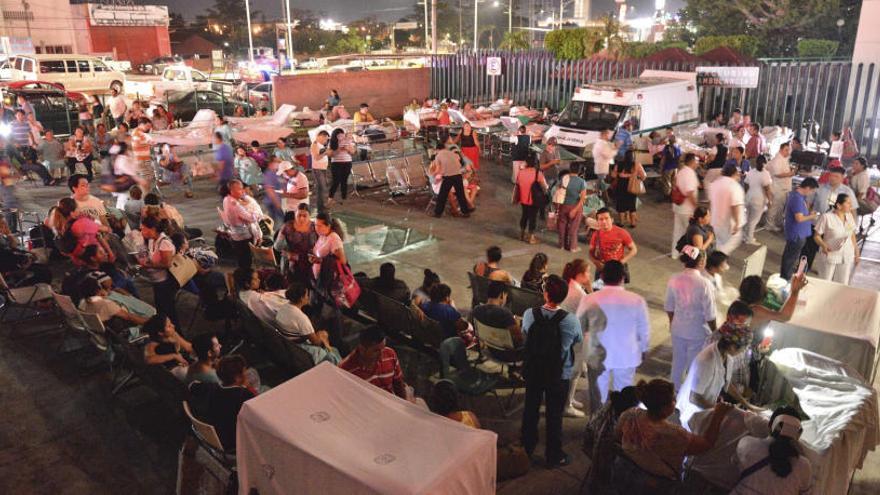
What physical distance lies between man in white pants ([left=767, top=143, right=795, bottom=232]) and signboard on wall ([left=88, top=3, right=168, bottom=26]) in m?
56.4

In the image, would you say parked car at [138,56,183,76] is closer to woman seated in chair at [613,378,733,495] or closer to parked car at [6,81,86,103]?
parked car at [6,81,86,103]

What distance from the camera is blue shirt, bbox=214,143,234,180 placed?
467 inches

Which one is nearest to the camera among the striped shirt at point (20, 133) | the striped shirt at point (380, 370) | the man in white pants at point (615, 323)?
the striped shirt at point (380, 370)

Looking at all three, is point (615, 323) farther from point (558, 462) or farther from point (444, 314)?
point (444, 314)

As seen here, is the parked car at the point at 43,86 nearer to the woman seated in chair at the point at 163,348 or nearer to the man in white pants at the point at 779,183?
the woman seated in chair at the point at 163,348

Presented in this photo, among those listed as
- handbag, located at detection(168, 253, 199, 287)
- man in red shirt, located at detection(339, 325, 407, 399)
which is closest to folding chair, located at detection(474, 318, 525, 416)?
man in red shirt, located at detection(339, 325, 407, 399)

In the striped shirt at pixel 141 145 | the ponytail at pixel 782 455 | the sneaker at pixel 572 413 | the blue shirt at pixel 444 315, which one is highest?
the striped shirt at pixel 141 145

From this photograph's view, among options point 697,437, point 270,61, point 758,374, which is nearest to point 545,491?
point 697,437

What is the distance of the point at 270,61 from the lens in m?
47.7

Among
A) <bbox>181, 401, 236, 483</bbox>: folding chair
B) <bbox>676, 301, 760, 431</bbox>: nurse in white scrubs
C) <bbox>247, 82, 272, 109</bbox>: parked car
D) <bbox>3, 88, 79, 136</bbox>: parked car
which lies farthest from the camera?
<bbox>247, 82, 272, 109</bbox>: parked car

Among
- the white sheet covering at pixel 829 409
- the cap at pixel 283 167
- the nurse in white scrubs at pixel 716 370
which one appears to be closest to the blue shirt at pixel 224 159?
the cap at pixel 283 167

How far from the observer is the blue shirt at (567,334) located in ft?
16.0

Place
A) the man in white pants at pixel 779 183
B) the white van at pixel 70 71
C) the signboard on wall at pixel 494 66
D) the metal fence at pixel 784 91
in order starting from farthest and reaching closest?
the white van at pixel 70 71, the signboard on wall at pixel 494 66, the metal fence at pixel 784 91, the man in white pants at pixel 779 183

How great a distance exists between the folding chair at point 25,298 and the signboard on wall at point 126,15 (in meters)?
53.9
